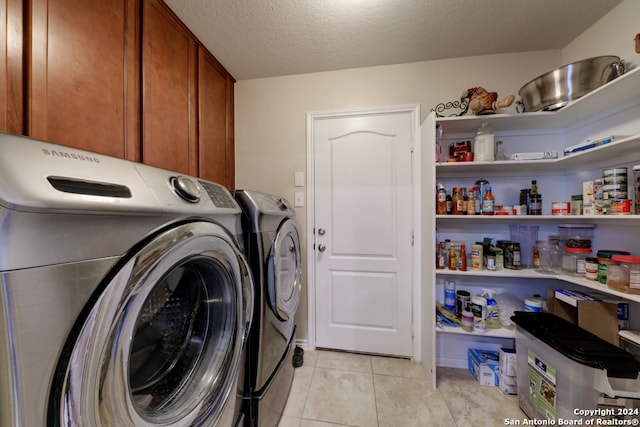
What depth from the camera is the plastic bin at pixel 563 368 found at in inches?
38.3

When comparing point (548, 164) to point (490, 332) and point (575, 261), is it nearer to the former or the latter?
point (575, 261)

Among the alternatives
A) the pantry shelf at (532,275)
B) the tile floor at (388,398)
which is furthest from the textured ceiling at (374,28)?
the tile floor at (388,398)

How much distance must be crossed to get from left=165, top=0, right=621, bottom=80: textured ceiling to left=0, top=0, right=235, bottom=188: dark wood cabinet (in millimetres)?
241

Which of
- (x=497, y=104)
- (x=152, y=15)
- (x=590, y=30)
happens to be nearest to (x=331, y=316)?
(x=497, y=104)

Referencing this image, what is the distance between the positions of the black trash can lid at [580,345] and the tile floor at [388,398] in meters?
0.53

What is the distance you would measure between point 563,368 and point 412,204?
1.14 metres

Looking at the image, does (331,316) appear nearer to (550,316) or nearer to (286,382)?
(286,382)

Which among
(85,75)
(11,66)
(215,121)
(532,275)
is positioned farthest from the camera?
→ (215,121)

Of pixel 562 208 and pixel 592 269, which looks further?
pixel 562 208

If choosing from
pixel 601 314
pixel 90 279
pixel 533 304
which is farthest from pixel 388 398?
pixel 90 279

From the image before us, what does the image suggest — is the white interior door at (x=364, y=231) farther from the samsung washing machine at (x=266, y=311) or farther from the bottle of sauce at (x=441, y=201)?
the samsung washing machine at (x=266, y=311)

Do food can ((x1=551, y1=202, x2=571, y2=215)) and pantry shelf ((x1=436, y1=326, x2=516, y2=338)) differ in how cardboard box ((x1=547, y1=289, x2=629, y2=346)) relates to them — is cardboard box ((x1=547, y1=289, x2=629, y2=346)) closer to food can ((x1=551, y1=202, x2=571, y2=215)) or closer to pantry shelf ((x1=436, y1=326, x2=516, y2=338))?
pantry shelf ((x1=436, y1=326, x2=516, y2=338))

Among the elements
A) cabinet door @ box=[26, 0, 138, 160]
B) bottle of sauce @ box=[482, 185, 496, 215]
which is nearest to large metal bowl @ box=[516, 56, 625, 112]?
bottle of sauce @ box=[482, 185, 496, 215]

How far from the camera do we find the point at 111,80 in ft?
3.41
